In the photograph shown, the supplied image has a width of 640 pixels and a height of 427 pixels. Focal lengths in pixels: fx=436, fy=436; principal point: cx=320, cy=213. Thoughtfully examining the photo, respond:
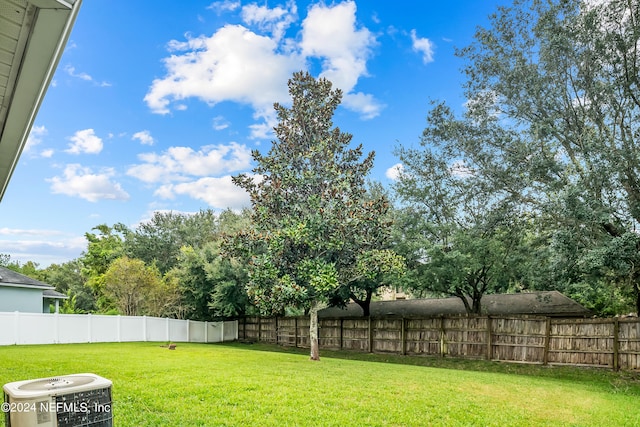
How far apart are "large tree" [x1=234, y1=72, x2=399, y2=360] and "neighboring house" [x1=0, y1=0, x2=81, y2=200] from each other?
1005cm

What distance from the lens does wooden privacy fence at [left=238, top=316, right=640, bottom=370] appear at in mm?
12812

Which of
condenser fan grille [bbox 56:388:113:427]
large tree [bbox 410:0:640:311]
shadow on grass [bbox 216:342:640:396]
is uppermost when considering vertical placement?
large tree [bbox 410:0:640:311]

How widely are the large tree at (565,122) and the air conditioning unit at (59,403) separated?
421 inches

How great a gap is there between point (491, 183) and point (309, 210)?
Result: 5.73 metres

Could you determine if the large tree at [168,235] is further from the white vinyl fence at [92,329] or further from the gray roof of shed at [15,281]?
the white vinyl fence at [92,329]

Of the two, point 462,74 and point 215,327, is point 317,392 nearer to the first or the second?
point 462,74

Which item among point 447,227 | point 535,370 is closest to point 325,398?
point 535,370

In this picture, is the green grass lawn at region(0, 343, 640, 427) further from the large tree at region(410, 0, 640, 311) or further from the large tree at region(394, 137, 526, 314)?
the large tree at region(394, 137, 526, 314)

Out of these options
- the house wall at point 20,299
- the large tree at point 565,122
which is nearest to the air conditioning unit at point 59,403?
the large tree at point 565,122

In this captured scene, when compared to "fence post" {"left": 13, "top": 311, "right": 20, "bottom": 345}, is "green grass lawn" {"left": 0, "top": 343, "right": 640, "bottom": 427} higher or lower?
higher

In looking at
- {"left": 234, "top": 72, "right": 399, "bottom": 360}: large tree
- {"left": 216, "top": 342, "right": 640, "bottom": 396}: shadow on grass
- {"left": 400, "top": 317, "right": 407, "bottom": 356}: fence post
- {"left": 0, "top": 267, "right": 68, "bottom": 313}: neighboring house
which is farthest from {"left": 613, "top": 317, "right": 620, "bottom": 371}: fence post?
{"left": 0, "top": 267, "right": 68, "bottom": 313}: neighboring house

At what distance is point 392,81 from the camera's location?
17.1 meters

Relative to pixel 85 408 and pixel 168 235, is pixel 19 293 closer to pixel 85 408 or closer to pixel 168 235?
pixel 168 235

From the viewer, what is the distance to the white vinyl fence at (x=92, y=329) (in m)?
16.5
